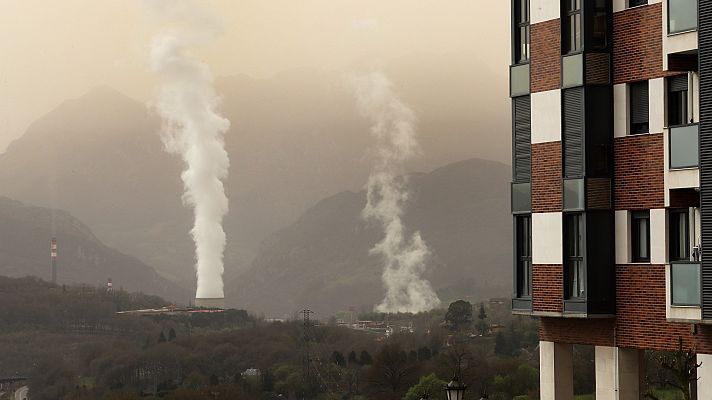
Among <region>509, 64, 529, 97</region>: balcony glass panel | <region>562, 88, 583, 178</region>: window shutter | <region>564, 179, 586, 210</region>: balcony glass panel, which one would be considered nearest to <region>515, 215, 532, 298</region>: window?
<region>564, 179, 586, 210</region>: balcony glass panel

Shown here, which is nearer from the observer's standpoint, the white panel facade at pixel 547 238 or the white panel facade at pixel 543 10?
the white panel facade at pixel 547 238

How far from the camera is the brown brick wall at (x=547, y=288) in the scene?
37188mm

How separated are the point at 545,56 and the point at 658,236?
288 inches

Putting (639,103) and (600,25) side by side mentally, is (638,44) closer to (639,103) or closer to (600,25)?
(600,25)

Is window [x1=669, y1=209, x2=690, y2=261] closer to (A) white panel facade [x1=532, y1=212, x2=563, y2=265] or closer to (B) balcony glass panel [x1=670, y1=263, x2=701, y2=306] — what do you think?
(B) balcony glass panel [x1=670, y1=263, x2=701, y2=306]

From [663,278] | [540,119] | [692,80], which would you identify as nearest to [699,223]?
[663,278]

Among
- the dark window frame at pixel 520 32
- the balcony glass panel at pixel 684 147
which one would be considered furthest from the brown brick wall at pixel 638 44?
the dark window frame at pixel 520 32

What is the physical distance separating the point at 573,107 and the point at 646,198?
380 centimetres

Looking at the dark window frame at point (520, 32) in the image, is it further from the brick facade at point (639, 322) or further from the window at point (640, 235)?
the brick facade at point (639, 322)

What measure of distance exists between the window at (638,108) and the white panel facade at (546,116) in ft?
7.69

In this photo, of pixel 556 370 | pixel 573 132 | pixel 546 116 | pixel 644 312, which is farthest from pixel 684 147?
pixel 556 370

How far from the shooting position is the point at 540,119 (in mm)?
38562

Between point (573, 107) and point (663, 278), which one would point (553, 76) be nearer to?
point (573, 107)

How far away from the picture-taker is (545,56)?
3872cm
